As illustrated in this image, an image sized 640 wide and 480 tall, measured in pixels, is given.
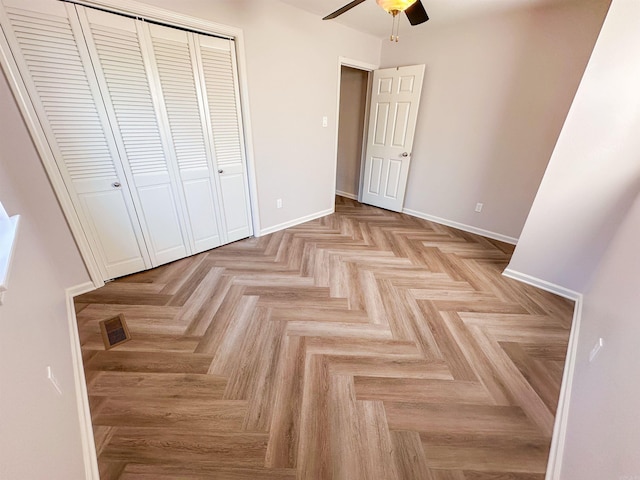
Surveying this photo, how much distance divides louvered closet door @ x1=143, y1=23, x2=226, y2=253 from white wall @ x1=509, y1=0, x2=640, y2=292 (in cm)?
305

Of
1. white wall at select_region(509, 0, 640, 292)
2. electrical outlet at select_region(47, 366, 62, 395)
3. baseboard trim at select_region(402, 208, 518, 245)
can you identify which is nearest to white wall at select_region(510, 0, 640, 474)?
white wall at select_region(509, 0, 640, 292)

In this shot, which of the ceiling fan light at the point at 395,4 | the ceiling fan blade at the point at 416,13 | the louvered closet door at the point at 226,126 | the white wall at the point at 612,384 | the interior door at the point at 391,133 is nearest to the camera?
the white wall at the point at 612,384

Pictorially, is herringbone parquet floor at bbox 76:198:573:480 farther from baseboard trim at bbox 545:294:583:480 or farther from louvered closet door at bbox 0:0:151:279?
louvered closet door at bbox 0:0:151:279

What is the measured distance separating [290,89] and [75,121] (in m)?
1.99

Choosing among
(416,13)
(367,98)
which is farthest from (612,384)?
(367,98)

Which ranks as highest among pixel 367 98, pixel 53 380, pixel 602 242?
pixel 367 98

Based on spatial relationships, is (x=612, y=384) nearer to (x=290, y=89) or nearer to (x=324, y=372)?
(x=324, y=372)

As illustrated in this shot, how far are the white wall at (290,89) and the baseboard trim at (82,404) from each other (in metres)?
1.99

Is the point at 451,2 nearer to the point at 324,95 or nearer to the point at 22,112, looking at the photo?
the point at 324,95

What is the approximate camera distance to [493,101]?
118 inches

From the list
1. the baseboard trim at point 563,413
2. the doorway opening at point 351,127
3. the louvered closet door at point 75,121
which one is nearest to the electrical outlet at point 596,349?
the baseboard trim at point 563,413

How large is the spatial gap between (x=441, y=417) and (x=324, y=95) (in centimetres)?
343

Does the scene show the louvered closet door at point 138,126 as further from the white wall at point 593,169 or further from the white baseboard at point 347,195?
the white wall at point 593,169

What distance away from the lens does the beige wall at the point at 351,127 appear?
434 centimetres
